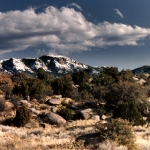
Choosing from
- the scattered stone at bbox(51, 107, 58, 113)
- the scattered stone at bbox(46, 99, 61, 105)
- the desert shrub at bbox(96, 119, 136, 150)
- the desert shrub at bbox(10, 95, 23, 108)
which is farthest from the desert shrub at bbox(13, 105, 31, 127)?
the desert shrub at bbox(96, 119, 136, 150)

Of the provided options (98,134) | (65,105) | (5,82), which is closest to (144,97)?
(65,105)

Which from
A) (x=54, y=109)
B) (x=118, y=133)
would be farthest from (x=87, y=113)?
(x=118, y=133)

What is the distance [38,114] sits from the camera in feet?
115

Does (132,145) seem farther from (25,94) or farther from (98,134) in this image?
(25,94)

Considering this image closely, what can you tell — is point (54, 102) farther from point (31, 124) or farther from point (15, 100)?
point (31, 124)

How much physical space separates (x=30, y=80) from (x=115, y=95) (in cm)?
1442

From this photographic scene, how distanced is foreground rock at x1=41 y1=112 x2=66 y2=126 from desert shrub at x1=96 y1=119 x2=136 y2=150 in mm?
14778

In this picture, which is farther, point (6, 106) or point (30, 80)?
point (30, 80)

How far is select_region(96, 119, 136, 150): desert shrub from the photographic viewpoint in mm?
16572

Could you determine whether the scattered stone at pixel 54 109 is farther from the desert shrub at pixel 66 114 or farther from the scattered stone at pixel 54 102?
the scattered stone at pixel 54 102

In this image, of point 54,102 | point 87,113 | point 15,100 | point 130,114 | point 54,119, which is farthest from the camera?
point 54,102

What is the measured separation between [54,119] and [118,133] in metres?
16.5

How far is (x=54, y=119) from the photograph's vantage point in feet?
109

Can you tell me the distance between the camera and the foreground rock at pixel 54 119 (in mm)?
32844
